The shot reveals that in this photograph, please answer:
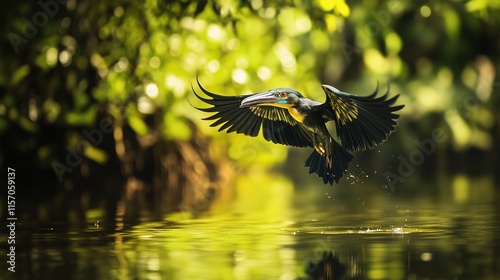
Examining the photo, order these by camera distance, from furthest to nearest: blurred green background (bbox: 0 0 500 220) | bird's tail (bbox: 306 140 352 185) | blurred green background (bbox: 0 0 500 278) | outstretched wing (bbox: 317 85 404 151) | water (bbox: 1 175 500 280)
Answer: blurred green background (bbox: 0 0 500 220) → blurred green background (bbox: 0 0 500 278) → bird's tail (bbox: 306 140 352 185) → outstretched wing (bbox: 317 85 404 151) → water (bbox: 1 175 500 280)

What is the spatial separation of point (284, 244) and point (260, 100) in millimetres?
1029

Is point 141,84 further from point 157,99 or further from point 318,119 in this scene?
point 318,119

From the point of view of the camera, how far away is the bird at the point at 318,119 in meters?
8.98

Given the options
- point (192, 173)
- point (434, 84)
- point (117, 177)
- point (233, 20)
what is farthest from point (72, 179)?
point (434, 84)

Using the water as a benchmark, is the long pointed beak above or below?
above

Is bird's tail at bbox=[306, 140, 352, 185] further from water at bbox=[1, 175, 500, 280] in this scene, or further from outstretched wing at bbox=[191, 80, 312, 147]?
water at bbox=[1, 175, 500, 280]

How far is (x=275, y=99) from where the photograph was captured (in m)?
9.07

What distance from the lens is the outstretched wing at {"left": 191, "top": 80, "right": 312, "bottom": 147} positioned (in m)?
9.66

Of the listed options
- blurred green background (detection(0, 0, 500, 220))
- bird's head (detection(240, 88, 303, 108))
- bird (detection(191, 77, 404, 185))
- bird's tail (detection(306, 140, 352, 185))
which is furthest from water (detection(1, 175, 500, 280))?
A: blurred green background (detection(0, 0, 500, 220))

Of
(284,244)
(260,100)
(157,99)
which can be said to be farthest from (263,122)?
(157,99)

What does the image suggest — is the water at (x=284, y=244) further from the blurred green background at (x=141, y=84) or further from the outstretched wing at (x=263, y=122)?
the blurred green background at (x=141, y=84)

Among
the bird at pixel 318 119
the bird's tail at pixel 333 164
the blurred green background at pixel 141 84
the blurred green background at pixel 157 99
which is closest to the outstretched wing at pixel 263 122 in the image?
A: the bird at pixel 318 119

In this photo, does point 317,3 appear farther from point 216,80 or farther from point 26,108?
point 26,108

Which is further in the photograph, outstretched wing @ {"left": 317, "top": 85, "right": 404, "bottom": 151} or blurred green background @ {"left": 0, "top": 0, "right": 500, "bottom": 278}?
blurred green background @ {"left": 0, "top": 0, "right": 500, "bottom": 278}
